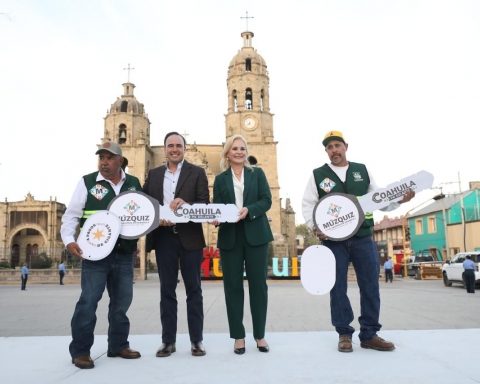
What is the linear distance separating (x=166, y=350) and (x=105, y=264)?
1.00 meters

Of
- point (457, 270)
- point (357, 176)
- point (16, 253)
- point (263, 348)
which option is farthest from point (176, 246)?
point (16, 253)

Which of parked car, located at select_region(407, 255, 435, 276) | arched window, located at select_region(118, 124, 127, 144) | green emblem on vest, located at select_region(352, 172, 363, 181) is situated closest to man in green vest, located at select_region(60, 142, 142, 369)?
green emblem on vest, located at select_region(352, 172, 363, 181)

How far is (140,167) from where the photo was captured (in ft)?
175

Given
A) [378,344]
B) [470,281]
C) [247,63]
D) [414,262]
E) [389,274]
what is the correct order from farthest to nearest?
[247,63], [414,262], [389,274], [470,281], [378,344]

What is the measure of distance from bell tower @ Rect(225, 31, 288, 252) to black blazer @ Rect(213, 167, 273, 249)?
4571 centimetres

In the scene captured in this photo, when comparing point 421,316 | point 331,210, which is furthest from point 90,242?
point 421,316

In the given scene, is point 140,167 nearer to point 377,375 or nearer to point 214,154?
point 214,154

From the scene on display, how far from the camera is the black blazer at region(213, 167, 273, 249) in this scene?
4246mm

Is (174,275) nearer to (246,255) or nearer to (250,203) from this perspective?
(246,255)

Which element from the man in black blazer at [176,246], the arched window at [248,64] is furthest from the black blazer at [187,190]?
the arched window at [248,64]

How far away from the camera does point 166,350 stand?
13.0 feet

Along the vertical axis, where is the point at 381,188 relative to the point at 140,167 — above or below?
below

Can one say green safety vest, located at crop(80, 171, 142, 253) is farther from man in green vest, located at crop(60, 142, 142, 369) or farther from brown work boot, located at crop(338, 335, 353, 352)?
brown work boot, located at crop(338, 335, 353, 352)

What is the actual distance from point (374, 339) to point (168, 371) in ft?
6.47
